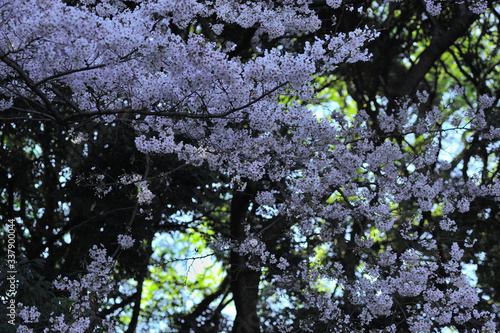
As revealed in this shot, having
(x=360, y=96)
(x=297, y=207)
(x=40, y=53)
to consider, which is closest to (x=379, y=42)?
(x=360, y=96)

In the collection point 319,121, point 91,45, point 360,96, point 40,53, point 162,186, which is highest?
point 360,96

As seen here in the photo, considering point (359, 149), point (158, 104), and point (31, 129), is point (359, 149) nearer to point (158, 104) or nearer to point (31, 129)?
point (158, 104)

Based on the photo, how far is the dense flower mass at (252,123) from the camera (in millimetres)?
4926

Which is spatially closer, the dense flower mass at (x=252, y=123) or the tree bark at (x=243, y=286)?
the dense flower mass at (x=252, y=123)

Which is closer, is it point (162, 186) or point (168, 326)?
point (162, 186)

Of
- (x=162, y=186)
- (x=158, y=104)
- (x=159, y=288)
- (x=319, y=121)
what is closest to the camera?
(x=158, y=104)

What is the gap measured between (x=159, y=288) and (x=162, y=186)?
15.0 ft

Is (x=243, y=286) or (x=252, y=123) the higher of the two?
(x=243, y=286)

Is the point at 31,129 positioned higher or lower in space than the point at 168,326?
higher

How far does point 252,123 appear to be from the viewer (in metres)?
5.77

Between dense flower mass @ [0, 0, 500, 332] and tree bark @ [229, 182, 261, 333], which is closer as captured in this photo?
dense flower mass @ [0, 0, 500, 332]

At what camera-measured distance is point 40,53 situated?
5.24 meters

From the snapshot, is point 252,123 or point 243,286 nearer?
point 252,123

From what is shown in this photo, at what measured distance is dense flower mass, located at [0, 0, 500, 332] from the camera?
4.93 meters
